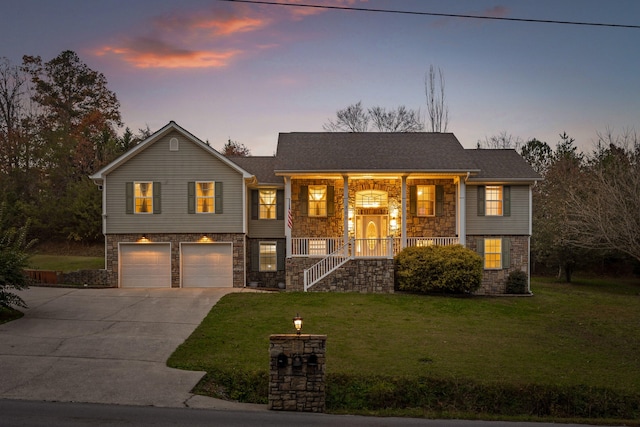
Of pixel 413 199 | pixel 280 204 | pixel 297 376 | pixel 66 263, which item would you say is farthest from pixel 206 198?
pixel 297 376

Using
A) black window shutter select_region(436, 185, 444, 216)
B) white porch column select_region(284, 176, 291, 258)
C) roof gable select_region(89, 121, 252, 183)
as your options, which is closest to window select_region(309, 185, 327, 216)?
white porch column select_region(284, 176, 291, 258)

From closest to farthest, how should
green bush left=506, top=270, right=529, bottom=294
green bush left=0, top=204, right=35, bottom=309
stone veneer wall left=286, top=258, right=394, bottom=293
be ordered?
green bush left=0, top=204, right=35, bottom=309 < stone veneer wall left=286, top=258, right=394, bottom=293 < green bush left=506, top=270, right=529, bottom=294

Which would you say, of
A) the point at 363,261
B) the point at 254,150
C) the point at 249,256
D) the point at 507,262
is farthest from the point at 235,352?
the point at 254,150

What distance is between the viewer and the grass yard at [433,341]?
12.2 meters

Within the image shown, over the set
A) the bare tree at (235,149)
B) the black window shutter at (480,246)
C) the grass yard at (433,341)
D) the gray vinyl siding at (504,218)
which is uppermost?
the bare tree at (235,149)

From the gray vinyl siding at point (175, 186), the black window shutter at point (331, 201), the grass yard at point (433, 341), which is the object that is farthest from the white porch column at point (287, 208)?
the grass yard at point (433, 341)

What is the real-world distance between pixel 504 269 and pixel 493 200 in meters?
3.07

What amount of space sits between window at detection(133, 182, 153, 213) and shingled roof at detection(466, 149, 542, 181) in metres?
13.7

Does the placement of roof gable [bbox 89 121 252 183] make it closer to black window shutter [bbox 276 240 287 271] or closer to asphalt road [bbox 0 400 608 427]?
black window shutter [bbox 276 240 287 271]

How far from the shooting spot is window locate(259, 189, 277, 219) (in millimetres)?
25906

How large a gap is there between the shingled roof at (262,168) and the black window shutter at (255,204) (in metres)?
0.61

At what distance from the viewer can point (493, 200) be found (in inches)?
1015

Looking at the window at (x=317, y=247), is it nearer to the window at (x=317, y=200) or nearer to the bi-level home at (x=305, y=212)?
the bi-level home at (x=305, y=212)

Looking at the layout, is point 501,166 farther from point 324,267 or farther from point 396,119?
point 396,119
